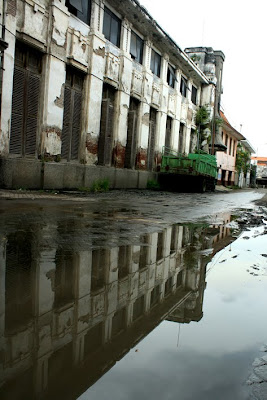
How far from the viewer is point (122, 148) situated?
52.6ft

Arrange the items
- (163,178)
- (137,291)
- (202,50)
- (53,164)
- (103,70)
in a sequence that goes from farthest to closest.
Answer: (202,50), (163,178), (103,70), (53,164), (137,291)

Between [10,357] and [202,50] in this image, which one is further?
[202,50]

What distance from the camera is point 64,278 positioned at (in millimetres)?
2615

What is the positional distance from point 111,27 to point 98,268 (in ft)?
46.7

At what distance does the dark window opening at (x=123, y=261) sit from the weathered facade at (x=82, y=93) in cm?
724

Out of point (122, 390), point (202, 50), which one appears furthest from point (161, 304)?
point (202, 50)

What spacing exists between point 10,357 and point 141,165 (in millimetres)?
16699

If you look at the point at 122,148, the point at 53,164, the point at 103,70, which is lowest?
the point at 53,164

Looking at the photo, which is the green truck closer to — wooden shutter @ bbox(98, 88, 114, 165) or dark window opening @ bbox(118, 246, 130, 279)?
wooden shutter @ bbox(98, 88, 114, 165)

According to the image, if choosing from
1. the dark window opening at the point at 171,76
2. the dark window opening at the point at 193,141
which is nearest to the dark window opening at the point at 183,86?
the dark window opening at the point at 171,76

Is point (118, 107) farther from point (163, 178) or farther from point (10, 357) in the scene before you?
point (10, 357)

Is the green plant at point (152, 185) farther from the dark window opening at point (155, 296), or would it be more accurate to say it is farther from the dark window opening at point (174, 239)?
the dark window opening at point (155, 296)

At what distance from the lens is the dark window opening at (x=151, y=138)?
19.1m

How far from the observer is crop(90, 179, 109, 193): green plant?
12.9 metres
